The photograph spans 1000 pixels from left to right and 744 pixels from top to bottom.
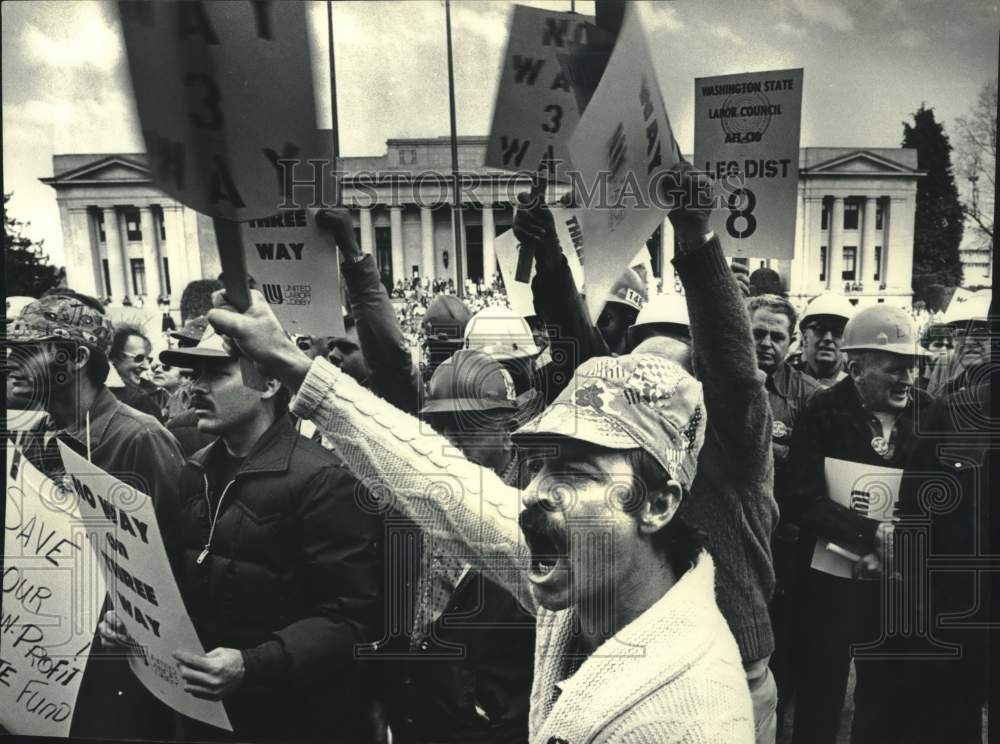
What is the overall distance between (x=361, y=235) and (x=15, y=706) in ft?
6.26

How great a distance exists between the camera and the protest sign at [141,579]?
2.40 metres

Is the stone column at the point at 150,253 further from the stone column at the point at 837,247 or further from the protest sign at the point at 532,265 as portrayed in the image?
the stone column at the point at 837,247

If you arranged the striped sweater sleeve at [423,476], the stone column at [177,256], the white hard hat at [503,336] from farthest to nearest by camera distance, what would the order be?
the stone column at [177,256] → the white hard hat at [503,336] → the striped sweater sleeve at [423,476]

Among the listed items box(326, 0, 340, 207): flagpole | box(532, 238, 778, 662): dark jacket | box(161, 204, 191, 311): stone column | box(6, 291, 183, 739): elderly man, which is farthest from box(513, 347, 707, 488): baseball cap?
box(6, 291, 183, 739): elderly man

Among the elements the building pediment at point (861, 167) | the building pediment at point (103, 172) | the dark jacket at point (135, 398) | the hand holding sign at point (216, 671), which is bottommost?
the hand holding sign at point (216, 671)

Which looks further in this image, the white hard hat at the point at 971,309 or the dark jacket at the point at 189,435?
the dark jacket at the point at 189,435

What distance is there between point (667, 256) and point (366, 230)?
0.83 m

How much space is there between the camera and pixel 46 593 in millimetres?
2598

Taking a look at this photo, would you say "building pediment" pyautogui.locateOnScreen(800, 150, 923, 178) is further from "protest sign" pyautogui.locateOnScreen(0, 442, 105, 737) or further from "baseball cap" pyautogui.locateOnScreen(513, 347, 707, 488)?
"protest sign" pyautogui.locateOnScreen(0, 442, 105, 737)

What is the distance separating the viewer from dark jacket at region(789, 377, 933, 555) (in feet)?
7.04

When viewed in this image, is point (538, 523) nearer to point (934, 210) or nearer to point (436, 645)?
point (436, 645)

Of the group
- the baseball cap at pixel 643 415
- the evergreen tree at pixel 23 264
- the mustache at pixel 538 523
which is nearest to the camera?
the baseball cap at pixel 643 415

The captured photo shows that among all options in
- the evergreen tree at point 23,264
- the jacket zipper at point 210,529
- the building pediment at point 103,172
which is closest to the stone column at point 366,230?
the building pediment at point 103,172

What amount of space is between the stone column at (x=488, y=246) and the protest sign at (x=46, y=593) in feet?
4.85
